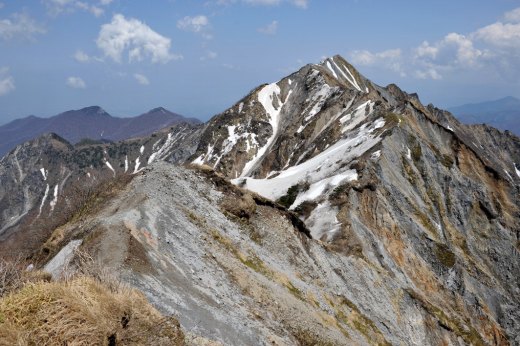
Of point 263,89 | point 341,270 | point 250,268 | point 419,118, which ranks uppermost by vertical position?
point 263,89

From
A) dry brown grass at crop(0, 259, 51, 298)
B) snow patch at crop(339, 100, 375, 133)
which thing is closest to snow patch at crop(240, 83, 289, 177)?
snow patch at crop(339, 100, 375, 133)

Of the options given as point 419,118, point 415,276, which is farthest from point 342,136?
point 415,276

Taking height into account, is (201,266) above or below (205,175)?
below

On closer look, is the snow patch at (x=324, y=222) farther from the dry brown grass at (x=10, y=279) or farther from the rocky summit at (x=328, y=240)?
the dry brown grass at (x=10, y=279)

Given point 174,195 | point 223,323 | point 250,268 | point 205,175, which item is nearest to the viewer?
point 223,323

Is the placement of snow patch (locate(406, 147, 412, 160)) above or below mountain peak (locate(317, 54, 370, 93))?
below

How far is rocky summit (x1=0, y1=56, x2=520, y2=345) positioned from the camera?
20.1m

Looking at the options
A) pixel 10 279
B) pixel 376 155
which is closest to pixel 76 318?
pixel 10 279

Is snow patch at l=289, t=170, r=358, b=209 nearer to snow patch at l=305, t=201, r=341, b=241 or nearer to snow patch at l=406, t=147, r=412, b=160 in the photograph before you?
snow patch at l=305, t=201, r=341, b=241

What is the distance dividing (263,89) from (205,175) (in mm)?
117546

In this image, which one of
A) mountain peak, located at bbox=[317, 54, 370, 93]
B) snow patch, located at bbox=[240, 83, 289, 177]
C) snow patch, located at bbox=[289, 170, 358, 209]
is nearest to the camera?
snow patch, located at bbox=[289, 170, 358, 209]

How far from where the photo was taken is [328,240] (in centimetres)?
4531

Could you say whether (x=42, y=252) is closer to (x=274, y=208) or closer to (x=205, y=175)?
(x=205, y=175)

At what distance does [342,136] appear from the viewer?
8519 cm
